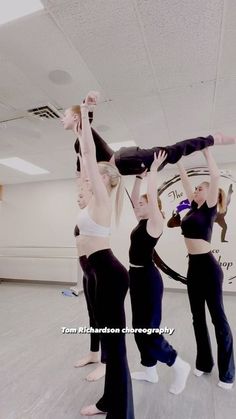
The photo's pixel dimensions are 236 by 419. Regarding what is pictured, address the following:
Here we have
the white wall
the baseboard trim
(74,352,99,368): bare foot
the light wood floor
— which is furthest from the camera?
the baseboard trim

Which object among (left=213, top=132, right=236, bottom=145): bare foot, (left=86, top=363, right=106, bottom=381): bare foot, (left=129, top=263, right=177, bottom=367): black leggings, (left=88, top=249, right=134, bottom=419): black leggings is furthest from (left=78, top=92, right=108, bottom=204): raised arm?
(left=86, top=363, right=106, bottom=381): bare foot

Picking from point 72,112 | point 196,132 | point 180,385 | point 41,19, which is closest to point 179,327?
point 180,385

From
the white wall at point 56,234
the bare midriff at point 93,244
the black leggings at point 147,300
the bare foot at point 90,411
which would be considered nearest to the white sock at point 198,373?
the black leggings at point 147,300

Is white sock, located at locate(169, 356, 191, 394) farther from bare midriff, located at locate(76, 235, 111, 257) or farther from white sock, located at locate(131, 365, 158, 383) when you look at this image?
bare midriff, located at locate(76, 235, 111, 257)

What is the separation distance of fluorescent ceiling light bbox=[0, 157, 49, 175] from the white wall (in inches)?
31.6

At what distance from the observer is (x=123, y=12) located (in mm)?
1686

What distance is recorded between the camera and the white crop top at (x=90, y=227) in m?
1.41

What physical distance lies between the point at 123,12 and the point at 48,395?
2.86 m

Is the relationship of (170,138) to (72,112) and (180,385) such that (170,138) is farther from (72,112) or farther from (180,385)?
(180,385)

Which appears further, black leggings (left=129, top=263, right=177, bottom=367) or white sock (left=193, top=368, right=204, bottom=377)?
Result: white sock (left=193, top=368, right=204, bottom=377)

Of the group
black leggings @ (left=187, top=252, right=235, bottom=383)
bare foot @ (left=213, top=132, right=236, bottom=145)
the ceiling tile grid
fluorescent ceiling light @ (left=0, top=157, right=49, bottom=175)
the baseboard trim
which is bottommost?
the baseboard trim

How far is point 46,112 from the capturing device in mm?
2990

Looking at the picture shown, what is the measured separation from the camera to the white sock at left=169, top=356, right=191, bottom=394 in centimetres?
188

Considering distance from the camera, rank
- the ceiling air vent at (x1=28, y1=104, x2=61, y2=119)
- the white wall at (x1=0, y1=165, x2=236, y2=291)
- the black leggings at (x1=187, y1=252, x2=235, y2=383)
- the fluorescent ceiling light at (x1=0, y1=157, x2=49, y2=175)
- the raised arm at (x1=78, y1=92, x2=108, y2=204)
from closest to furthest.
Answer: the raised arm at (x1=78, y1=92, x2=108, y2=204) → the black leggings at (x1=187, y1=252, x2=235, y2=383) → the ceiling air vent at (x1=28, y1=104, x2=61, y2=119) → the fluorescent ceiling light at (x1=0, y1=157, x2=49, y2=175) → the white wall at (x1=0, y1=165, x2=236, y2=291)
